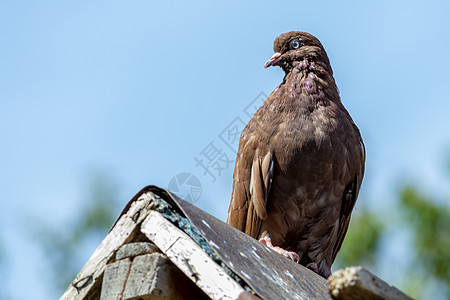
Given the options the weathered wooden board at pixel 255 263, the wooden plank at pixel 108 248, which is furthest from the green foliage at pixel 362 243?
the wooden plank at pixel 108 248

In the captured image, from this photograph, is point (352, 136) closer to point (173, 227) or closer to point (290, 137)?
point (290, 137)

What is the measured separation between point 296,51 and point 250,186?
1.18m

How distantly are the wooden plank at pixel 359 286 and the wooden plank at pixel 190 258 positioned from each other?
15.9 inches

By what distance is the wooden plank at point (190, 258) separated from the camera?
2352mm

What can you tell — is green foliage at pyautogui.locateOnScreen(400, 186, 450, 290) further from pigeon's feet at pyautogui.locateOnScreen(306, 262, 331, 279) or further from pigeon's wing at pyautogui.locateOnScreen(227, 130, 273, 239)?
pigeon's wing at pyautogui.locateOnScreen(227, 130, 273, 239)

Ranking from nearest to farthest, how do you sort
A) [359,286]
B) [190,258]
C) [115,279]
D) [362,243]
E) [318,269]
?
1. [359,286]
2. [190,258]
3. [115,279]
4. [318,269]
5. [362,243]

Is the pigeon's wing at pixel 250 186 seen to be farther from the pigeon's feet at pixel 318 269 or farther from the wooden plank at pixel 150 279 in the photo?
the wooden plank at pixel 150 279

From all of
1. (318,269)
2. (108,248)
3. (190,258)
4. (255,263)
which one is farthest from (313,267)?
(190,258)

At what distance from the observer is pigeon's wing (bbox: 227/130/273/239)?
15.8 ft

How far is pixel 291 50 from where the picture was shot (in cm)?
533

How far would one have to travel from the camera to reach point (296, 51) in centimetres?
529

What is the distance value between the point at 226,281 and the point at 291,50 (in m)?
Result: 3.28

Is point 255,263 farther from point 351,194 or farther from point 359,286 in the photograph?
point 351,194

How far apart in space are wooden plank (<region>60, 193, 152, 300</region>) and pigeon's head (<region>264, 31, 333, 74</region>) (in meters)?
2.82
